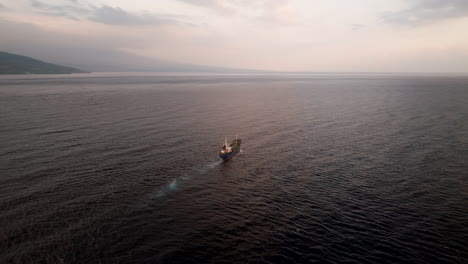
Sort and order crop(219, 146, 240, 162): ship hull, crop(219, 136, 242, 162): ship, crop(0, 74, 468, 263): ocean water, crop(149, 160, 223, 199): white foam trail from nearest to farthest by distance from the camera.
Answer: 1. crop(0, 74, 468, 263): ocean water
2. crop(149, 160, 223, 199): white foam trail
3. crop(219, 136, 242, 162): ship
4. crop(219, 146, 240, 162): ship hull

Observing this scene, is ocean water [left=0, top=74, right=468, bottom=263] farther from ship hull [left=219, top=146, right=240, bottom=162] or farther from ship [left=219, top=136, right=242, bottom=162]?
ship [left=219, top=136, right=242, bottom=162]

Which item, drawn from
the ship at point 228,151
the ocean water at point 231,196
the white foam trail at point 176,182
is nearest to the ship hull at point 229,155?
the ship at point 228,151

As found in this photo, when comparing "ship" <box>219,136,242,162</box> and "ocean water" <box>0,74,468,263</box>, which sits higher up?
"ship" <box>219,136,242,162</box>

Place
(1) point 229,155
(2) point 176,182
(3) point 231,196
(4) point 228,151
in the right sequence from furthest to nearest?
1. (1) point 229,155
2. (4) point 228,151
3. (2) point 176,182
4. (3) point 231,196

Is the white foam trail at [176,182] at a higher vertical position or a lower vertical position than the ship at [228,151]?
lower

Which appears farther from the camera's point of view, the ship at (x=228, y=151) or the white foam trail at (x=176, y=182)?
the ship at (x=228, y=151)

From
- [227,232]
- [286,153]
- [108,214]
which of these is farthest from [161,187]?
[286,153]

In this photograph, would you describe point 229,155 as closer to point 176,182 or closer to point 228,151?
point 228,151

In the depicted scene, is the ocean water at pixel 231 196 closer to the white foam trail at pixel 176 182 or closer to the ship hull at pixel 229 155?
the white foam trail at pixel 176 182

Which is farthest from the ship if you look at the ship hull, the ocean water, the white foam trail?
the white foam trail

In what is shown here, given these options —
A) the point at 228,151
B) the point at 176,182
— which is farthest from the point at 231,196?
the point at 228,151

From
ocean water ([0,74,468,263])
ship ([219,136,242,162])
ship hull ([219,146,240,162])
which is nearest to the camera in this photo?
ocean water ([0,74,468,263])

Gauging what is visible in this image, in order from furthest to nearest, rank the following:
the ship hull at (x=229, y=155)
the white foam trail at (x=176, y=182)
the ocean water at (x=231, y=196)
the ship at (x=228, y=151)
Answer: the ship hull at (x=229, y=155) < the ship at (x=228, y=151) < the white foam trail at (x=176, y=182) < the ocean water at (x=231, y=196)

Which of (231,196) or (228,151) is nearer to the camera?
(231,196)
